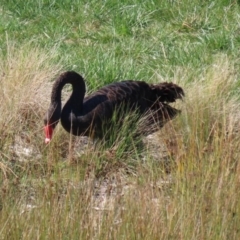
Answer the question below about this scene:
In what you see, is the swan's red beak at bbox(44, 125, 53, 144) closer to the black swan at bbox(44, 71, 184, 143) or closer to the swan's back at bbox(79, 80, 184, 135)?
the black swan at bbox(44, 71, 184, 143)

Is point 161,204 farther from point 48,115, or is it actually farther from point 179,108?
point 179,108

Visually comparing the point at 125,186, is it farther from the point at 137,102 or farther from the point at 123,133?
the point at 137,102

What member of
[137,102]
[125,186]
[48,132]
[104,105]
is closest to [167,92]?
[137,102]

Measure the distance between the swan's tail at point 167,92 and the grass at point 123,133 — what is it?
5.5 inches

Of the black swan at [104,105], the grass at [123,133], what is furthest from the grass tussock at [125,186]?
the black swan at [104,105]

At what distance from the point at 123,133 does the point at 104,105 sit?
0.25m

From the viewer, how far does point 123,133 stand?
23.9ft

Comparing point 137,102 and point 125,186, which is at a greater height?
point 125,186

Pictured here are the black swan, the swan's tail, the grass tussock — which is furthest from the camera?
the swan's tail

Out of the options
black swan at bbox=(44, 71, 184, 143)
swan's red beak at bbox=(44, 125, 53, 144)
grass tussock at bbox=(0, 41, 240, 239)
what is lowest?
swan's red beak at bbox=(44, 125, 53, 144)

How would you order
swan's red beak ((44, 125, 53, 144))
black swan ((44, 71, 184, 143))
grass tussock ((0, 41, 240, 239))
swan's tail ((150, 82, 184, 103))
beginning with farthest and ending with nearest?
swan's tail ((150, 82, 184, 103))
black swan ((44, 71, 184, 143))
swan's red beak ((44, 125, 53, 144))
grass tussock ((0, 41, 240, 239))

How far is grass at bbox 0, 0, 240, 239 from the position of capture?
549 centimetres

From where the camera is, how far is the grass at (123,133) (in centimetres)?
549

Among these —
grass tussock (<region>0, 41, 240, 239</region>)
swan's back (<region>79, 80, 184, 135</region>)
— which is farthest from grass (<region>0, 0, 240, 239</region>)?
swan's back (<region>79, 80, 184, 135</region>)
